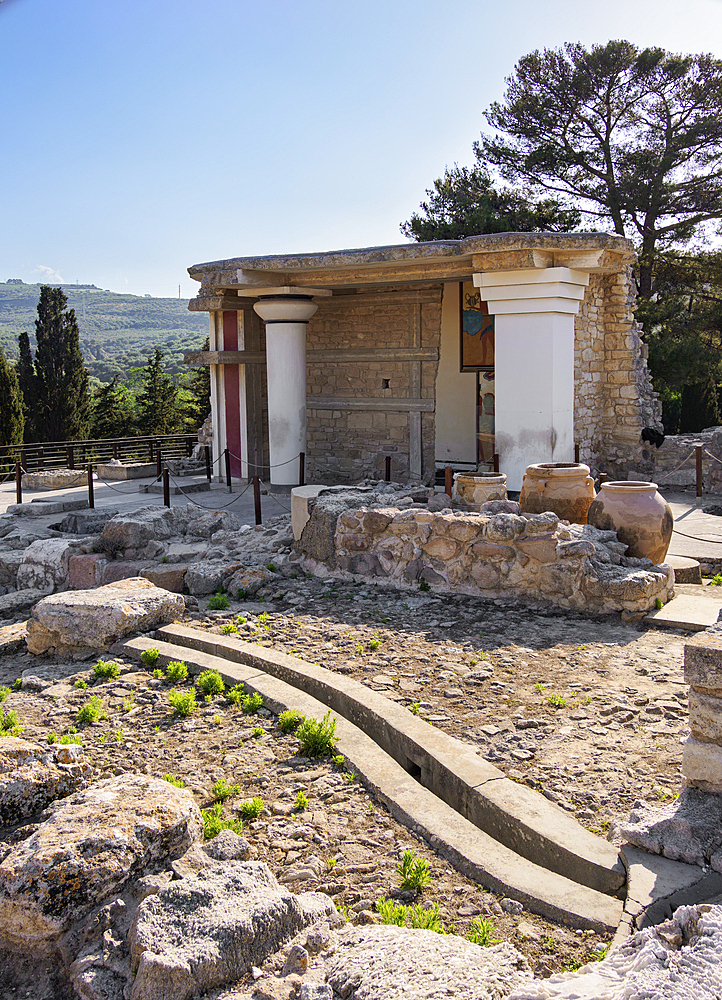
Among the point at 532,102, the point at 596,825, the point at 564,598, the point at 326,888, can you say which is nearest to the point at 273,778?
the point at 326,888

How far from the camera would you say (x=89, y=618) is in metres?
6.33

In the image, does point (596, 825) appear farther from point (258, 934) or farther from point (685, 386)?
point (685, 386)

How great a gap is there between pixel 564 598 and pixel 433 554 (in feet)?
4.20

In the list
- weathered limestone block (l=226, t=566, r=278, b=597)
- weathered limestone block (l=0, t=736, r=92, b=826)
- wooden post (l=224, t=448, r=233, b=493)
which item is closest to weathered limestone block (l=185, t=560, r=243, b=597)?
weathered limestone block (l=226, t=566, r=278, b=597)

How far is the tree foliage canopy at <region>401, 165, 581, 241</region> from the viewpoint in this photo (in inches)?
787

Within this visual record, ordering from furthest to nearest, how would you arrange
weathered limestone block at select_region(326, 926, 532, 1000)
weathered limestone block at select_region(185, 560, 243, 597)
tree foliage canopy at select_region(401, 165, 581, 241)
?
tree foliage canopy at select_region(401, 165, 581, 241), weathered limestone block at select_region(185, 560, 243, 597), weathered limestone block at select_region(326, 926, 532, 1000)

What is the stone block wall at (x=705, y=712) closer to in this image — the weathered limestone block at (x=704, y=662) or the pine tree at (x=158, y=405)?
the weathered limestone block at (x=704, y=662)

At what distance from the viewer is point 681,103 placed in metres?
19.5

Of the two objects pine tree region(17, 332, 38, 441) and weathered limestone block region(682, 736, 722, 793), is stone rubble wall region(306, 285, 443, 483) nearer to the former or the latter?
weathered limestone block region(682, 736, 722, 793)

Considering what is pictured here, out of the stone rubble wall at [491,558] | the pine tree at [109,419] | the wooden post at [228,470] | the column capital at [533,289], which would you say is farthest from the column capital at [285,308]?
the pine tree at [109,419]

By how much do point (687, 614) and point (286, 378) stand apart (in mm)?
8243

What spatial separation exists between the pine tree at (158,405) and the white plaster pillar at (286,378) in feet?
73.8

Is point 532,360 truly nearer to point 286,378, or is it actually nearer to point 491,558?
point 286,378

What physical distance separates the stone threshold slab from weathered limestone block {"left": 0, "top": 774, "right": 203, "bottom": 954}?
413 centimetres
